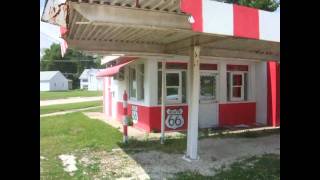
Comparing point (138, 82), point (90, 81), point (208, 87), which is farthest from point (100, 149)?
point (90, 81)

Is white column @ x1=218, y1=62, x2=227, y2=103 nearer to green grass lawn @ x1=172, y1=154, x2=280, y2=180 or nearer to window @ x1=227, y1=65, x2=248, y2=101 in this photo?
window @ x1=227, y1=65, x2=248, y2=101

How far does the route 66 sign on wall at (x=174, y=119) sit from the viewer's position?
1218cm

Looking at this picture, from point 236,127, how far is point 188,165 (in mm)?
6576

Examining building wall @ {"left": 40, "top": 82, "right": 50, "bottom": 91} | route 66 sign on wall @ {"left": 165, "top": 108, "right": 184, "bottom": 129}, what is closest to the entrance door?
route 66 sign on wall @ {"left": 165, "top": 108, "right": 184, "bottom": 129}

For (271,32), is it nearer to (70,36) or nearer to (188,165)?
(188,165)

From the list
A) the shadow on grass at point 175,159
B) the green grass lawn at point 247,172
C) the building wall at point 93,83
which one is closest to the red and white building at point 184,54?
the shadow on grass at point 175,159

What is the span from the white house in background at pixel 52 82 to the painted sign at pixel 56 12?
259ft

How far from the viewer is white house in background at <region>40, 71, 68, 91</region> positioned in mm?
81125

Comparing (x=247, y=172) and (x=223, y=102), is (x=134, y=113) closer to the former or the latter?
(x=223, y=102)

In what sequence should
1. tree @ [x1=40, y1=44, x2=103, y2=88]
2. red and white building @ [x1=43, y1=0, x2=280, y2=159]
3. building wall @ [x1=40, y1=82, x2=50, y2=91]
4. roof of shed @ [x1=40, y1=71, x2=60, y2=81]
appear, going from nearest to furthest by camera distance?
red and white building @ [x1=43, y1=0, x2=280, y2=159] → roof of shed @ [x1=40, y1=71, x2=60, y2=81] → building wall @ [x1=40, y1=82, x2=50, y2=91] → tree @ [x1=40, y1=44, x2=103, y2=88]

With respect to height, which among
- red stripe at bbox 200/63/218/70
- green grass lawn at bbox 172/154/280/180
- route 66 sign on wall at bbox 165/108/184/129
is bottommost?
green grass lawn at bbox 172/154/280/180

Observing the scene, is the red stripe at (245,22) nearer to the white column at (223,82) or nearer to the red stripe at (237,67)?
the white column at (223,82)
